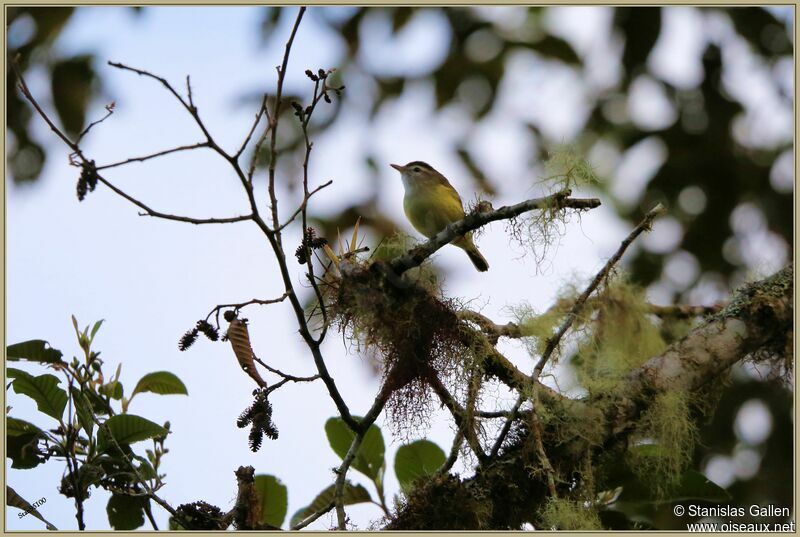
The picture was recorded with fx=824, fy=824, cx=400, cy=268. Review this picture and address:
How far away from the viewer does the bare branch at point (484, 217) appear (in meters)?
2.84

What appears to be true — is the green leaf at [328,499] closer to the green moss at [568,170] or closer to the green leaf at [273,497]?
the green leaf at [273,497]

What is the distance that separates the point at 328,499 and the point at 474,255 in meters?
1.89

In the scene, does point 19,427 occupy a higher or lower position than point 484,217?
lower

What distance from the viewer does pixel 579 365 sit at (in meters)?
3.84

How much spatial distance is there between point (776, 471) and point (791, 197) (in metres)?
2.00

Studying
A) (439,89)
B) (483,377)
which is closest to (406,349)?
(483,377)

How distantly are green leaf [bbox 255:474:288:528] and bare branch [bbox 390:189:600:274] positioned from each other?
123 cm

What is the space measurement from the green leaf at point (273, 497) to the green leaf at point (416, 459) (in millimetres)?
514

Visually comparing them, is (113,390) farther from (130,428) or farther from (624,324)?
(624,324)

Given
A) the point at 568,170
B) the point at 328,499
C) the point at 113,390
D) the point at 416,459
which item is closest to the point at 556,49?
the point at 568,170

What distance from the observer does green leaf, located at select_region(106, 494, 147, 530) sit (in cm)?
312

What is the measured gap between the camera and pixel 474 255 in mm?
4992

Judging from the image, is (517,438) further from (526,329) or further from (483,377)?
(526,329)

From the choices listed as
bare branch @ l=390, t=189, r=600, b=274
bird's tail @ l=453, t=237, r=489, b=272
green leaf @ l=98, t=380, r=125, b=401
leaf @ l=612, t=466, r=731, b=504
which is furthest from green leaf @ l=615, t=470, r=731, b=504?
green leaf @ l=98, t=380, r=125, b=401
